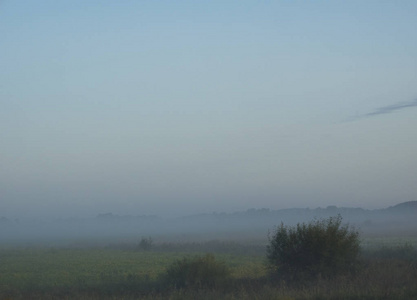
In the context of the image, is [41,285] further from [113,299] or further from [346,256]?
[346,256]

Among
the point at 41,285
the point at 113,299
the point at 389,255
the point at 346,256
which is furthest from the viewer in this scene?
the point at 389,255

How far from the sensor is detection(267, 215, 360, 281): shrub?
850 inches

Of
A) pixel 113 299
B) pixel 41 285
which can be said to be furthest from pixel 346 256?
pixel 41 285

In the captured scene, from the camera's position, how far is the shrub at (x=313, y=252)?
21.6 m

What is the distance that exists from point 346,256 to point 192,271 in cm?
625

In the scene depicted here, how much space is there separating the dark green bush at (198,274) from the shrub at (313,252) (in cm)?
222

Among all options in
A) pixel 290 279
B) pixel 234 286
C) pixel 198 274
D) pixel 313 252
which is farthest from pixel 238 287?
pixel 313 252

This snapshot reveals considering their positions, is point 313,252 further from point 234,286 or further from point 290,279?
point 234,286

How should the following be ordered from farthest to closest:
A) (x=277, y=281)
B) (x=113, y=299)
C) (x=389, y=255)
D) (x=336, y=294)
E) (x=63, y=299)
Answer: (x=389, y=255) → (x=277, y=281) → (x=63, y=299) → (x=113, y=299) → (x=336, y=294)

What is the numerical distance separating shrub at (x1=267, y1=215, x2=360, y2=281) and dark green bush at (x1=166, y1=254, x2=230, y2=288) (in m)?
2.22

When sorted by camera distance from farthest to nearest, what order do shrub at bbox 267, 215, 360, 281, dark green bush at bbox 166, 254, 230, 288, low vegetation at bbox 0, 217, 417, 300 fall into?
1. dark green bush at bbox 166, 254, 230, 288
2. shrub at bbox 267, 215, 360, 281
3. low vegetation at bbox 0, 217, 417, 300

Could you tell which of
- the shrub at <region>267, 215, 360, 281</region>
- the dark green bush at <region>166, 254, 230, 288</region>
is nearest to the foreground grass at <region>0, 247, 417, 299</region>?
the dark green bush at <region>166, 254, 230, 288</region>

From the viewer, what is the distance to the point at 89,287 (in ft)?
76.8

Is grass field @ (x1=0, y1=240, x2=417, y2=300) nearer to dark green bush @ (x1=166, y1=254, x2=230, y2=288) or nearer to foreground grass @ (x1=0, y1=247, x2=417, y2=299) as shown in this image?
foreground grass @ (x1=0, y1=247, x2=417, y2=299)
